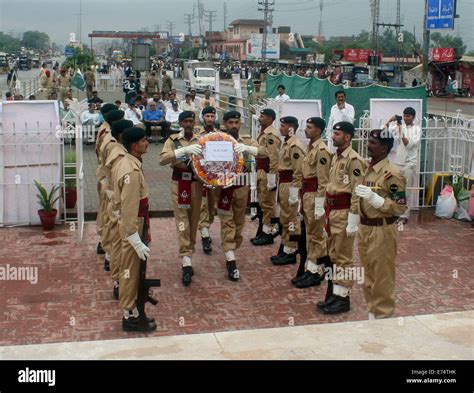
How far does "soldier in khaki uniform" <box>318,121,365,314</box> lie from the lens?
21.1ft

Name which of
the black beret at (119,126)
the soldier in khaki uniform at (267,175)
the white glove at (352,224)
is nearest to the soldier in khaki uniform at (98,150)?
the black beret at (119,126)

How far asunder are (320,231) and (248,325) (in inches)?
65.3

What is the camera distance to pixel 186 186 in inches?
298

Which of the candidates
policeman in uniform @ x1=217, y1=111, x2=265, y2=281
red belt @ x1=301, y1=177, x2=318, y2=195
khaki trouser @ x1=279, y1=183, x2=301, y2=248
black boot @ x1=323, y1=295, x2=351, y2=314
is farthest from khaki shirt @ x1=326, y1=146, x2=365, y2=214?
khaki trouser @ x1=279, y1=183, x2=301, y2=248

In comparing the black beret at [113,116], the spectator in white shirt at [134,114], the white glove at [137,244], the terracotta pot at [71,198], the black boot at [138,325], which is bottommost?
the black boot at [138,325]

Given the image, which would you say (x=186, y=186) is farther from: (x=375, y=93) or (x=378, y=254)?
(x=375, y=93)

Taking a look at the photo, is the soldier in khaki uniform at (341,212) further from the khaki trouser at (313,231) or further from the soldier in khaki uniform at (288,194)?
the soldier in khaki uniform at (288,194)

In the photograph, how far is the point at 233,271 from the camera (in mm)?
7664

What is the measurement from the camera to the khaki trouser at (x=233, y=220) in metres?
7.79

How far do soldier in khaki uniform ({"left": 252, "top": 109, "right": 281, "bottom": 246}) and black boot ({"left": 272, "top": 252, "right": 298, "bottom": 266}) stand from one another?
0.85 meters

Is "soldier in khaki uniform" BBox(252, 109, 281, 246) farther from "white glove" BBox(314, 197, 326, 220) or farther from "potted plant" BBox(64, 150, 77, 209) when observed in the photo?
"potted plant" BBox(64, 150, 77, 209)

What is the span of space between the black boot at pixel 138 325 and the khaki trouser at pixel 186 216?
1662mm

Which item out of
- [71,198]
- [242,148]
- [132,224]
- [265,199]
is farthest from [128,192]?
[71,198]
